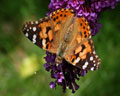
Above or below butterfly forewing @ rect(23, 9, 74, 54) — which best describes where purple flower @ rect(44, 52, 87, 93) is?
below

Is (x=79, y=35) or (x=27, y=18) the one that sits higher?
(x=27, y=18)

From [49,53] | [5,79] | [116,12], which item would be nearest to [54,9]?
[49,53]

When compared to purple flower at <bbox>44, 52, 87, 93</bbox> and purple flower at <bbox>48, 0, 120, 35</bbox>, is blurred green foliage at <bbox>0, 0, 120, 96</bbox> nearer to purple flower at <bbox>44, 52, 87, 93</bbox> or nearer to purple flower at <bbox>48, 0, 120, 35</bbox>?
purple flower at <bbox>44, 52, 87, 93</bbox>

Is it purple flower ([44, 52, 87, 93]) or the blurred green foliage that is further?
the blurred green foliage

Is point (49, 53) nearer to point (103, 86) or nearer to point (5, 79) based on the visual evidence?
point (103, 86)

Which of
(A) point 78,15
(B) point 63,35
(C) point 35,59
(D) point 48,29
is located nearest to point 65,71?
(B) point 63,35

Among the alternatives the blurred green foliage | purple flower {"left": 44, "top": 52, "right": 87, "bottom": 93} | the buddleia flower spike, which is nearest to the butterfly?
the buddleia flower spike

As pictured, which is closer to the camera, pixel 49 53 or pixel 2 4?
pixel 49 53
